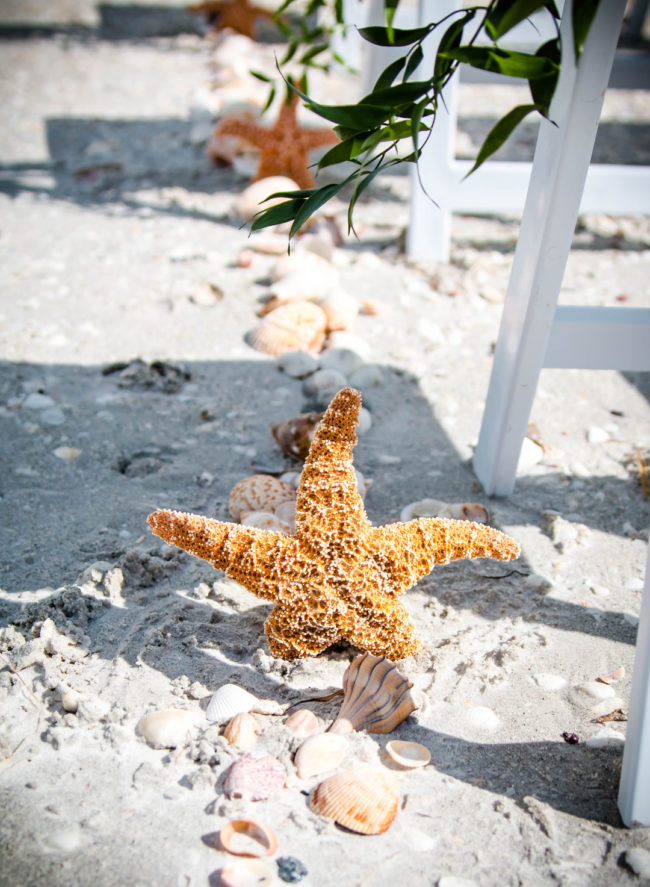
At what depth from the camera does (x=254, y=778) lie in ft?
4.83

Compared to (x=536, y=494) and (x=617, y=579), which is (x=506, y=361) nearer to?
(x=536, y=494)

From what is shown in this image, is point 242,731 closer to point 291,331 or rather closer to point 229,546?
point 229,546

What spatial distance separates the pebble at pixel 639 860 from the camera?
4.44 feet

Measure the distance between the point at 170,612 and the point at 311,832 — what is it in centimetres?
69

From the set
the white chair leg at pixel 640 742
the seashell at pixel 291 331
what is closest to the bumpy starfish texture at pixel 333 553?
the white chair leg at pixel 640 742

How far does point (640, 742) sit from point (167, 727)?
3.12ft

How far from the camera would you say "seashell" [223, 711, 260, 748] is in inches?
61.6

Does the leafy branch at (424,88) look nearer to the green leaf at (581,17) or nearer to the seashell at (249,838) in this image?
the green leaf at (581,17)

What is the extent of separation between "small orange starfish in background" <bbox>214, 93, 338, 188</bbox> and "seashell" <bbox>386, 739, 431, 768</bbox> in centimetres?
372

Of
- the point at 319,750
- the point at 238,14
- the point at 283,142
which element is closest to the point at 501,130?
the point at 319,750

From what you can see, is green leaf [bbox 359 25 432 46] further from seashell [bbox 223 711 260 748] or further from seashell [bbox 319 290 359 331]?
seashell [bbox 319 290 359 331]

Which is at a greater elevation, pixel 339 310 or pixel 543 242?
pixel 543 242

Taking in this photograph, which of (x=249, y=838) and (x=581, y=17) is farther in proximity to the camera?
(x=249, y=838)

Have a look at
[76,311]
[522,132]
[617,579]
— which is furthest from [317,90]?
[617,579]
